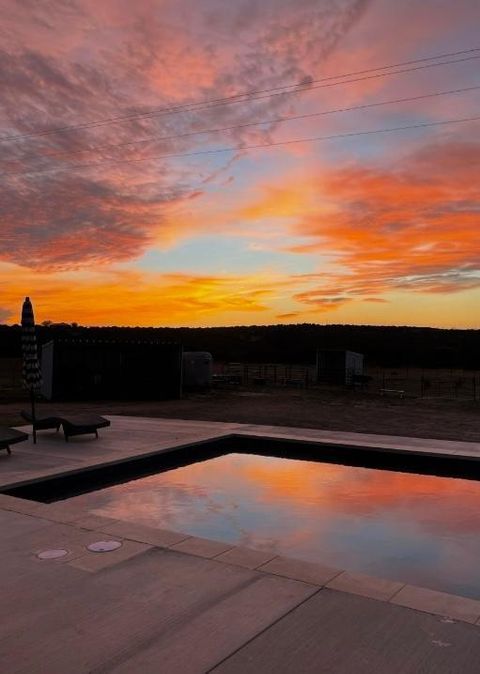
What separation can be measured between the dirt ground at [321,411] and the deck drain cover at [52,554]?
10.0 metres

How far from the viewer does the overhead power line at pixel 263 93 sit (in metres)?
14.7

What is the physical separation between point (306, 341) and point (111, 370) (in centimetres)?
7450

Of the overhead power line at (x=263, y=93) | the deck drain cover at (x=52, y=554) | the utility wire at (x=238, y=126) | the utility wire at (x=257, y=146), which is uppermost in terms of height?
the overhead power line at (x=263, y=93)

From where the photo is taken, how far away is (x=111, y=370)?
25.4m

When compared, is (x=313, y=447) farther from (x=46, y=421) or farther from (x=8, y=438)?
(x=8, y=438)

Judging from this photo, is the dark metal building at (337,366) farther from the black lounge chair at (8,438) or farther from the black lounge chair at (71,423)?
the black lounge chair at (8,438)

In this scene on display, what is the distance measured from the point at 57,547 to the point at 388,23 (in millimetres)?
12600

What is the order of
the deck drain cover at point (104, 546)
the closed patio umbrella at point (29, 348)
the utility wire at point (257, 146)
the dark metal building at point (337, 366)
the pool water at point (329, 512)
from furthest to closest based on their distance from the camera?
the dark metal building at point (337, 366) → the utility wire at point (257, 146) → the closed patio umbrella at point (29, 348) → the pool water at point (329, 512) → the deck drain cover at point (104, 546)

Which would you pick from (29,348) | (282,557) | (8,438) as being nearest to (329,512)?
(282,557)

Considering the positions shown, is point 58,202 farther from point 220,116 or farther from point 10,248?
point 220,116

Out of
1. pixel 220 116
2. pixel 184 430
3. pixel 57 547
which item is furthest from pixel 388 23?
pixel 57 547

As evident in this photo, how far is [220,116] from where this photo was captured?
1706 centimetres

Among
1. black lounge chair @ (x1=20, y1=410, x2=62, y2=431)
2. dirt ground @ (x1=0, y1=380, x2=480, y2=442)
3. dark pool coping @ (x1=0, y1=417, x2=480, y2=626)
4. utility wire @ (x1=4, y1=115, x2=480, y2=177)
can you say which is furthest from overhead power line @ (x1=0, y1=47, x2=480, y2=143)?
dark pool coping @ (x1=0, y1=417, x2=480, y2=626)

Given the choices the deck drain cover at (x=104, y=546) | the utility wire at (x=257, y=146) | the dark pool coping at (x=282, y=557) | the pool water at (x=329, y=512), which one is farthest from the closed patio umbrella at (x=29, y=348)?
the utility wire at (x=257, y=146)
